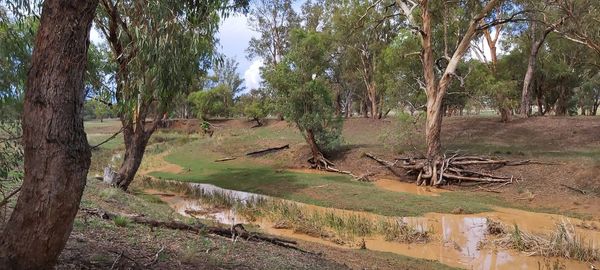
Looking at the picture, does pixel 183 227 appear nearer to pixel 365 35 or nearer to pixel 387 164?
pixel 387 164

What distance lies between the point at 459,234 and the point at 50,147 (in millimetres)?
11373

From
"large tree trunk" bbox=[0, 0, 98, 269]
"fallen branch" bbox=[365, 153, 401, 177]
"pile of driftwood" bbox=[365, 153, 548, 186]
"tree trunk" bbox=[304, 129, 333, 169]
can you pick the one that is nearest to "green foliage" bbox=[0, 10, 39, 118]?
"large tree trunk" bbox=[0, 0, 98, 269]

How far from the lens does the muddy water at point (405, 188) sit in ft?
63.0

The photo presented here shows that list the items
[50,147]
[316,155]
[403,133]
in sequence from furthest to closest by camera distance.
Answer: [316,155] → [403,133] → [50,147]

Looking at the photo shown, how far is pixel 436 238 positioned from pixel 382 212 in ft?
11.4

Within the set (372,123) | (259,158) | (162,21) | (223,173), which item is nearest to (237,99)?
(372,123)

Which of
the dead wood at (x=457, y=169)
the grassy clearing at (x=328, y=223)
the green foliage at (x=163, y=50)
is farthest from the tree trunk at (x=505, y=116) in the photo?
the green foliage at (x=163, y=50)

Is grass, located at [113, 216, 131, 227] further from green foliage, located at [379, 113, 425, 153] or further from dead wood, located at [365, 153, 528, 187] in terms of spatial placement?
green foliage, located at [379, 113, 425, 153]

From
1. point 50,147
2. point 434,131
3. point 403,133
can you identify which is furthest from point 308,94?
point 50,147

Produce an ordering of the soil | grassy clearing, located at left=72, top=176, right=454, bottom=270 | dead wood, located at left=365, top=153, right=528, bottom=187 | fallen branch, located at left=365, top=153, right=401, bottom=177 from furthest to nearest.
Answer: fallen branch, located at left=365, top=153, right=401, bottom=177 → dead wood, located at left=365, top=153, right=528, bottom=187 → the soil → grassy clearing, located at left=72, top=176, right=454, bottom=270

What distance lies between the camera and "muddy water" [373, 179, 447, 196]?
19188 millimetres

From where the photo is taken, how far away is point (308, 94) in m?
25.2

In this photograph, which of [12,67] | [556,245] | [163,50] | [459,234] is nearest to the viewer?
[163,50]

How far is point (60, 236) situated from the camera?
13.2 feet
